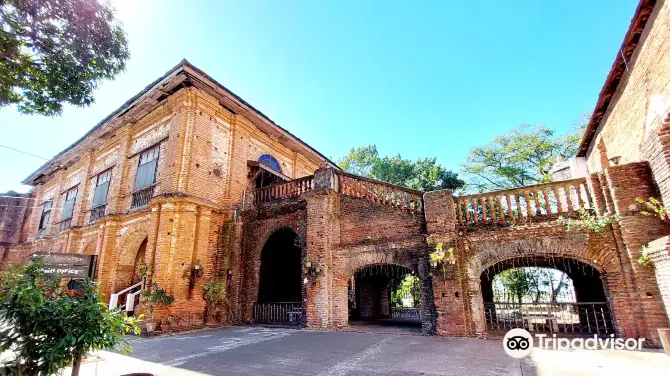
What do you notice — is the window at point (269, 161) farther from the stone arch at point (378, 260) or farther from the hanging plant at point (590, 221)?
the hanging plant at point (590, 221)

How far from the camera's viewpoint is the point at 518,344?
6488mm

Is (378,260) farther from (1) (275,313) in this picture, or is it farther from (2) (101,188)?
(2) (101,188)

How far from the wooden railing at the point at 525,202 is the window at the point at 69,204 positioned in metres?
18.9

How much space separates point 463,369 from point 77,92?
9.11 metres

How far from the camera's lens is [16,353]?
3035 mm

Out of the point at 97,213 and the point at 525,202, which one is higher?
the point at 97,213

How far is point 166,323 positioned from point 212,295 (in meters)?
1.64

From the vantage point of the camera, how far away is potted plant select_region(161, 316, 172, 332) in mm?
9328

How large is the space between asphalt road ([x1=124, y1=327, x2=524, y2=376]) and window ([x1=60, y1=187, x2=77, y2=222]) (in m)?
12.3

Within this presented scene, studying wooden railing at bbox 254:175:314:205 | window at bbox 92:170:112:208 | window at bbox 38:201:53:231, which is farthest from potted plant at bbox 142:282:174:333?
window at bbox 38:201:53:231

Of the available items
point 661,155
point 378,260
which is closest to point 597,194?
point 661,155

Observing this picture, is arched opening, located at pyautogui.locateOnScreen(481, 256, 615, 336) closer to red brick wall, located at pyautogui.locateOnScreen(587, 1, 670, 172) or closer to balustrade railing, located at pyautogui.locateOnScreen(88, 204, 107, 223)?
red brick wall, located at pyautogui.locateOnScreen(587, 1, 670, 172)

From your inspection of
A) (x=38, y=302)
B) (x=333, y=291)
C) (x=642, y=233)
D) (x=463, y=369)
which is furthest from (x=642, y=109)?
(x=38, y=302)

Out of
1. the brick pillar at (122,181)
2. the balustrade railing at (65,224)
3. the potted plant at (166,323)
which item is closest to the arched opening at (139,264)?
the brick pillar at (122,181)
